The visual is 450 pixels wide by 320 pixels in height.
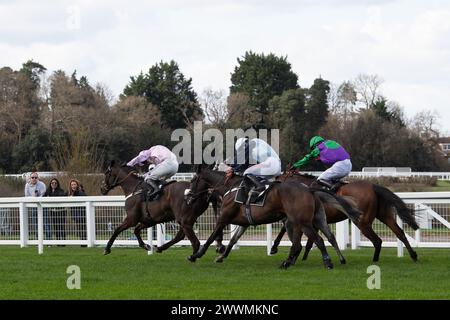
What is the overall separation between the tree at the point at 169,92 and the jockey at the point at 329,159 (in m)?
51.6

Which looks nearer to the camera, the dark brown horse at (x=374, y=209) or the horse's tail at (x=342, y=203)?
the horse's tail at (x=342, y=203)

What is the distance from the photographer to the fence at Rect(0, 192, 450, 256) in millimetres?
16172

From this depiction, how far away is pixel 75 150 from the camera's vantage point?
94.8 feet

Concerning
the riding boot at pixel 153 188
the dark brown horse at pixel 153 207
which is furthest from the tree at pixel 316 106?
the riding boot at pixel 153 188

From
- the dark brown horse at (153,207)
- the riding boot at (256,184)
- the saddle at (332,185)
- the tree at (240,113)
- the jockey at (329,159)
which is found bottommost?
the dark brown horse at (153,207)

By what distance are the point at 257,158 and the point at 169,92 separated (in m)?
55.8

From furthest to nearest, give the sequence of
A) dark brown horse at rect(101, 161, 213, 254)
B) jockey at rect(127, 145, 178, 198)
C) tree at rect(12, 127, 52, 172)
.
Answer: tree at rect(12, 127, 52, 172) → jockey at rect(127, 145, 178, 198) → dark brown horse at rect(101, 161, 213, 254)

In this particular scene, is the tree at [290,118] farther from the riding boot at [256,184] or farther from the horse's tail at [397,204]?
the riding boot at [256,184]

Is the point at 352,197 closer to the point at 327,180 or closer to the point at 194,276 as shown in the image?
the point at 327,180

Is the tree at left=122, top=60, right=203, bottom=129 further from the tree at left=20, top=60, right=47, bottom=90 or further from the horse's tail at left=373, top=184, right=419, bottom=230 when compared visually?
the horse's tail at left=373, top=184, right=419, bottom=230

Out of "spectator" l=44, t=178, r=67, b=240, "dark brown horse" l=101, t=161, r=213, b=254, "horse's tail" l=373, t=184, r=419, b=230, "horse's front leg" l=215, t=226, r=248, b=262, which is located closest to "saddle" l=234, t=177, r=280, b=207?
"horse's front leg" l=215, t=226, r=248, b=262

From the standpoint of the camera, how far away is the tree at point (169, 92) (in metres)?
66.7

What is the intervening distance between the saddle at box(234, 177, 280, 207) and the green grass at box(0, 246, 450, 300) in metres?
0.89

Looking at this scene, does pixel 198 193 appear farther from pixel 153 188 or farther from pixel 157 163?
pixel 157 163
